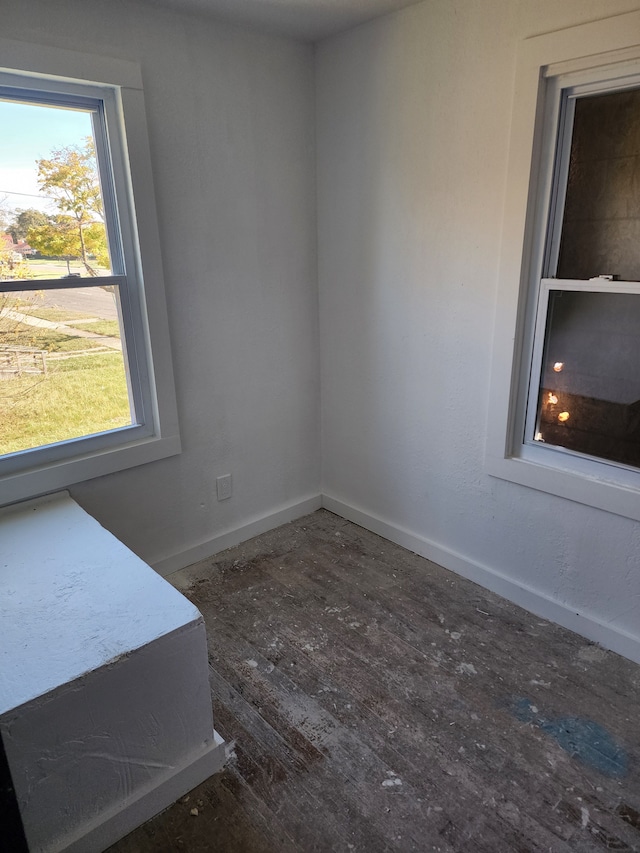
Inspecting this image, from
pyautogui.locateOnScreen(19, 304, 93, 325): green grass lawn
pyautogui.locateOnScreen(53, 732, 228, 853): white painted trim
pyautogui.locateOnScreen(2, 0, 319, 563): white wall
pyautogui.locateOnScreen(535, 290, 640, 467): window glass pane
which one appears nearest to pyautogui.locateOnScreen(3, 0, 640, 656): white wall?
pyautogui.locateOnScreen(2, 0, 319, 563): white wall

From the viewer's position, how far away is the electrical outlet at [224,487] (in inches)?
105

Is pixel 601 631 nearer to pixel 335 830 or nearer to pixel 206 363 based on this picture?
pixel 335 830

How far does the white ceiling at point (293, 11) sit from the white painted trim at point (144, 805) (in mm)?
2529

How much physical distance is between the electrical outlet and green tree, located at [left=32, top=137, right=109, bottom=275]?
43.2 inches

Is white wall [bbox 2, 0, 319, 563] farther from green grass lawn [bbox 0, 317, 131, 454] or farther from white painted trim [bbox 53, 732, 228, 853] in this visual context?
white painted trim [bbox 53, 732, 228, 853]

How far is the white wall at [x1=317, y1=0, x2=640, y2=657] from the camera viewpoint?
78.5 inches

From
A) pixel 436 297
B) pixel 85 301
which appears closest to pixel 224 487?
pixel 85 301

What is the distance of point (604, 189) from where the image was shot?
1832 millimetres

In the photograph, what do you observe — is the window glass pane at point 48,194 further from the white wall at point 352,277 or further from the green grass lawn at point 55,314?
the white wall at point 352,277

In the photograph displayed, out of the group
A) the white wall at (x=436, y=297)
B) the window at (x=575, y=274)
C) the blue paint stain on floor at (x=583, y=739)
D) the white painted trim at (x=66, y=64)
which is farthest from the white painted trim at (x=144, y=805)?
the white painted trim at (x=66, y=64)

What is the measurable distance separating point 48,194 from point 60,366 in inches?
24.5

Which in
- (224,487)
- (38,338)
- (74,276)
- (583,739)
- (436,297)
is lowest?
Result: (583,739)

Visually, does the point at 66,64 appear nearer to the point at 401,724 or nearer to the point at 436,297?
the point at 436,297

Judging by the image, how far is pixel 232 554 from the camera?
271 cm
